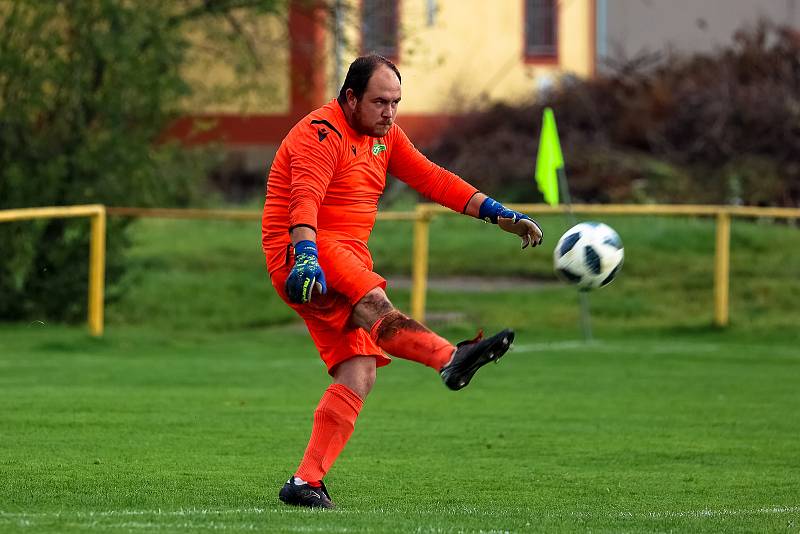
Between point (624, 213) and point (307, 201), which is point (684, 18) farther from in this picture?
point (307, 201)

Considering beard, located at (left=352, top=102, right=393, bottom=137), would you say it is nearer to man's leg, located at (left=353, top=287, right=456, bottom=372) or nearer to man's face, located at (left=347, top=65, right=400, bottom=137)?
man's face, located at (left=347, top=65, right=400, bottom=137)

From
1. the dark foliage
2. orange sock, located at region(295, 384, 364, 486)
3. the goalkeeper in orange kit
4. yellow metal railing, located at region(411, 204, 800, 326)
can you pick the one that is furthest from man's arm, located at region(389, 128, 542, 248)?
the dark foliage

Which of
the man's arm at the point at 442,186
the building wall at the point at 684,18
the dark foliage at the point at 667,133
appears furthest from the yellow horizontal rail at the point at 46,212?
the building wall at the point at 684,18

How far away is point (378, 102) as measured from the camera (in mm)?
7168

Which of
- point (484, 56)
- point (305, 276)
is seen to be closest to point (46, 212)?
point (305, 276)

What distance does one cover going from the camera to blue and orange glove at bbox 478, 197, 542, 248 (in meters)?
7.46

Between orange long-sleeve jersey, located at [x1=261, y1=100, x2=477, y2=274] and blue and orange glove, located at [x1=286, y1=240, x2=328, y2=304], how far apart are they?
0.51 feet

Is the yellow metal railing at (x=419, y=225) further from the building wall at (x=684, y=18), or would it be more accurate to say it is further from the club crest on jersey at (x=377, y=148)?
the building wall at (x=684, y=18)

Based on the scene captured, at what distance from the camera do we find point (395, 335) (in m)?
6.83

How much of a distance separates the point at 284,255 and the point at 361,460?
2300 mm

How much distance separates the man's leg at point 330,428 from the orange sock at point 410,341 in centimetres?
37

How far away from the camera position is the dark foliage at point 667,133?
2623cm

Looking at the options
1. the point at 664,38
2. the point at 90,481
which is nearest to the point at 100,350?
the point at 90,481

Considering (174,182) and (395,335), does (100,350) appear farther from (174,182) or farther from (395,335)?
(395,335)
